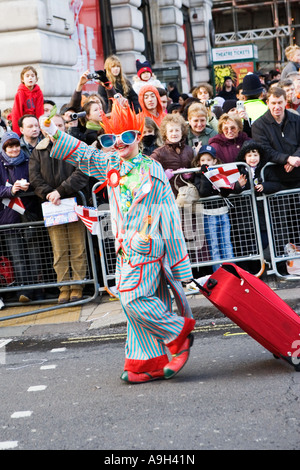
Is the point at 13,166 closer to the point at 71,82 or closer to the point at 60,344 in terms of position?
the point at 60,344

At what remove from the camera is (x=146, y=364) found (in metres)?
6.08

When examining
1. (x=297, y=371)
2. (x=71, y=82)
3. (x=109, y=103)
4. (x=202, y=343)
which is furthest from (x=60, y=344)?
(x=71, y=82)

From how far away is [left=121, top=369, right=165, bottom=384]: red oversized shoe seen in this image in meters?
6.11

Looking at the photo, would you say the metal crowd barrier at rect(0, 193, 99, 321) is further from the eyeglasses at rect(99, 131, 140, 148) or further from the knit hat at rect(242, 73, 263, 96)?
the eyeglasses at rect(99, 131, 140, 148)

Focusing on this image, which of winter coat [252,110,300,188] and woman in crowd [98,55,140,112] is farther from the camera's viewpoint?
woman in crowd [98,55,140,112]

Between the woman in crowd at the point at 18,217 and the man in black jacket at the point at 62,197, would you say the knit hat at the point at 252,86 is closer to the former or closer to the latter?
the man in black jacket at the point at 62,197

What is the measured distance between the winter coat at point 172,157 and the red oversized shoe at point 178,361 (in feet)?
10.8

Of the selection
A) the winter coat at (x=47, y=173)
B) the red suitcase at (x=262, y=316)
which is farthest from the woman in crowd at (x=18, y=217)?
the red suitcase at (x=262, y=316)

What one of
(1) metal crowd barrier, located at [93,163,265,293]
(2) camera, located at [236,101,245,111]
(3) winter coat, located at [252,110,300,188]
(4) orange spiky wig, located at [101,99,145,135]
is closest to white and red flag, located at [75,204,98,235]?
(1) metal crowd barrier, located at [93,163,265,293]

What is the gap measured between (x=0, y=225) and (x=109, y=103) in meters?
2.98

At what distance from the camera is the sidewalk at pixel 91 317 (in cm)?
831

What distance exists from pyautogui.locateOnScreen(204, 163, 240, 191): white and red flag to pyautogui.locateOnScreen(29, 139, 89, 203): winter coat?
128cm

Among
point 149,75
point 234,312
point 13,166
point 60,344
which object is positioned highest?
point 149,75

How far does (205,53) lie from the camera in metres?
29.6
